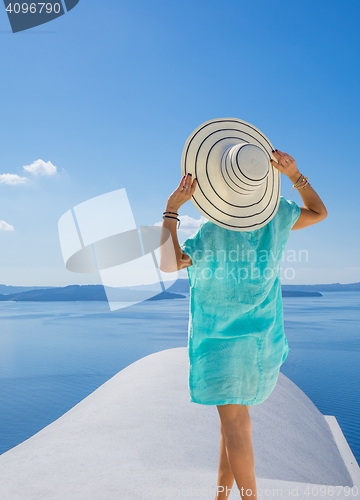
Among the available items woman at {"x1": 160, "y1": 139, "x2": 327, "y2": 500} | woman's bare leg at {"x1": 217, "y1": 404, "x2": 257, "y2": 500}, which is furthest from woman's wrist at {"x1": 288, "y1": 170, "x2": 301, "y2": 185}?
woman's bare leg at {"x1": 217, "y1": 404, "x2": 257, "y2": 500}

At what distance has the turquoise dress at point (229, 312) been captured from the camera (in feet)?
4.71

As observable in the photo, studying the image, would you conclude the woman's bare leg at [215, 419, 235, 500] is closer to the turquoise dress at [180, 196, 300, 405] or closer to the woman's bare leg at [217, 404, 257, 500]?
the woman's bare leg at [217, 404, 257, 500]

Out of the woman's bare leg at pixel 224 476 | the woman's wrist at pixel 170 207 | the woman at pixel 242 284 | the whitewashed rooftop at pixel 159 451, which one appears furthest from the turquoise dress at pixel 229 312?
the whitewashed rooftop at pixel 159 451

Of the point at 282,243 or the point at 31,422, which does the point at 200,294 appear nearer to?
the point at 282,243

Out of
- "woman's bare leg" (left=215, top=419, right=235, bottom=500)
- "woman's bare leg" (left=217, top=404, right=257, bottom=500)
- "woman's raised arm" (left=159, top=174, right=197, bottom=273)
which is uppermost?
"woman's raised arm" (left=159, top=174, right=197, bottom=273)

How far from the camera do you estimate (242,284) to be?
144 centimetres

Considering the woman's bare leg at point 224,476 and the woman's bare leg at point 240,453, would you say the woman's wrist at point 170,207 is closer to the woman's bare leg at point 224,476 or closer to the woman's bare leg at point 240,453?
the woman's bare leg at point 240,453

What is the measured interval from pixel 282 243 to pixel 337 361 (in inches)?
773

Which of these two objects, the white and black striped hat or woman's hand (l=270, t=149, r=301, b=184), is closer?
the white and black striped hat

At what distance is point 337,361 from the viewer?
18.4 m

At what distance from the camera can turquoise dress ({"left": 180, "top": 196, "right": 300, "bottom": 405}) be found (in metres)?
1.44

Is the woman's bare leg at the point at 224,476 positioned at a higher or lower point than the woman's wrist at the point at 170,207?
lower

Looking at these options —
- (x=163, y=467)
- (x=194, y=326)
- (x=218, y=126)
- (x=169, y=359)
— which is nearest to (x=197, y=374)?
(x=194, y=326)

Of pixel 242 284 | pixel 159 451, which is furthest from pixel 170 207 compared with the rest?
pixel 159 451
